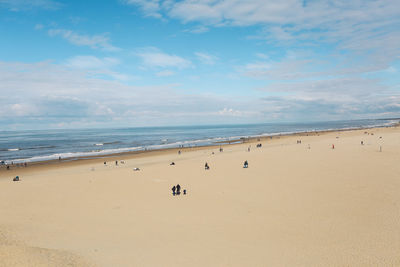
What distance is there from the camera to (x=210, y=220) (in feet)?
53.7

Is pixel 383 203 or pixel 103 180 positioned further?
pixel 103 180

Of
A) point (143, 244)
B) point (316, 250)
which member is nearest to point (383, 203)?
point (316, 250)

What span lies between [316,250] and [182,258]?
6714 mm

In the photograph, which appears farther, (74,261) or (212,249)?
(212,249)

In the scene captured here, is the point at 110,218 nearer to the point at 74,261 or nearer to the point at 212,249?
the point at 74,261

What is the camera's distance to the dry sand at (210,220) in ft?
37.6

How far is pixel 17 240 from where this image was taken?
1316 cm

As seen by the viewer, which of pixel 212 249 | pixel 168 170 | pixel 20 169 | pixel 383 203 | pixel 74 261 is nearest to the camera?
pixel 74 261

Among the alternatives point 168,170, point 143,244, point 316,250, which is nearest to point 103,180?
point 168,170

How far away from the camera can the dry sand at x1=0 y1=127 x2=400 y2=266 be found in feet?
37.6

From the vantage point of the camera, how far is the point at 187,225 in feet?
51.1

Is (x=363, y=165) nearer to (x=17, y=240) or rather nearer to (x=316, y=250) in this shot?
(x=316, y=250)

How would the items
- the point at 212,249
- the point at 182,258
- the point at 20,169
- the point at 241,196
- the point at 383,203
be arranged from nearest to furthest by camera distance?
the point at 182,258
the point at 212,249
the point at 383,203
the point at 241,196
the point at 20,169

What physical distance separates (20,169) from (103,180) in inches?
1035
